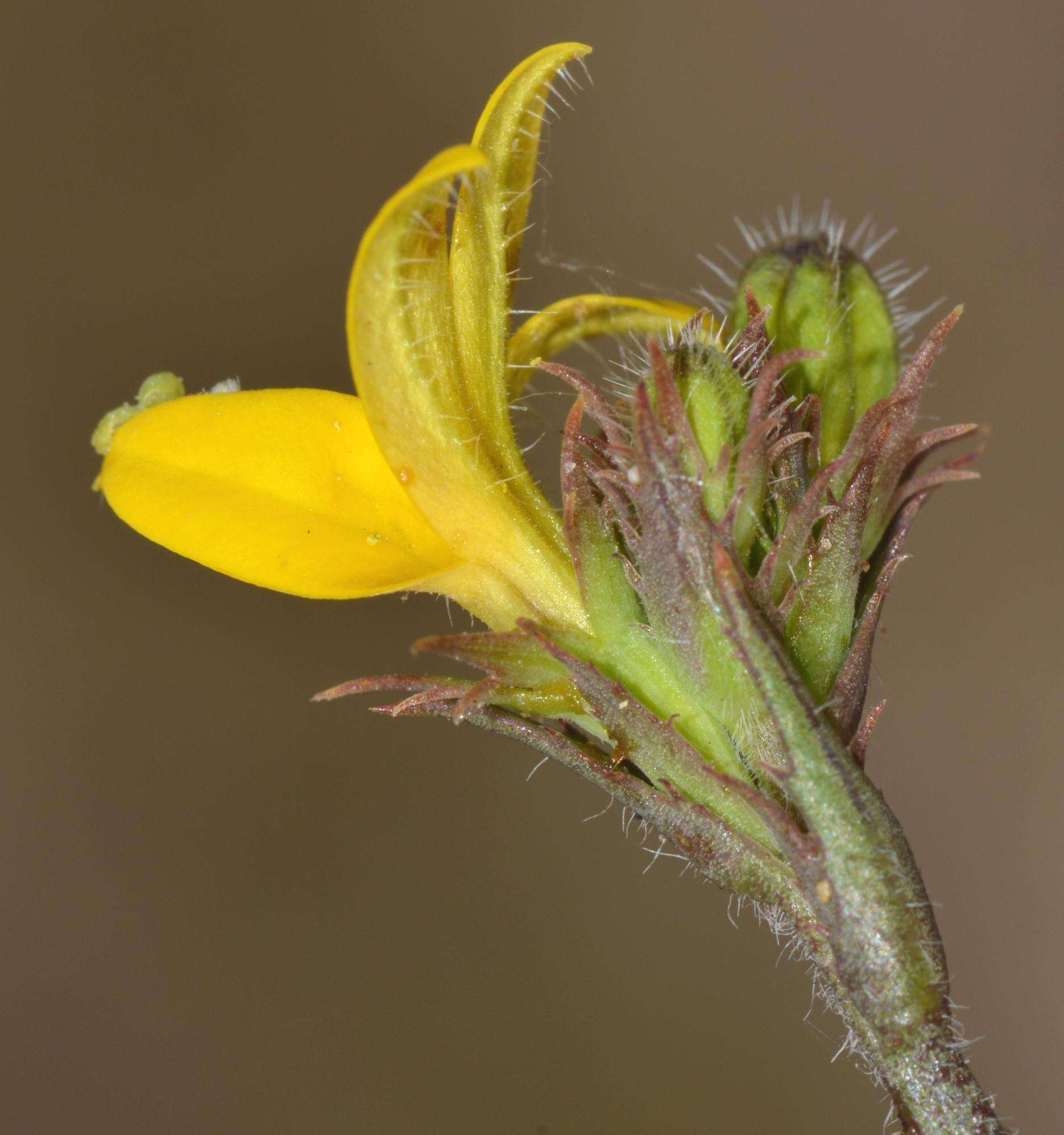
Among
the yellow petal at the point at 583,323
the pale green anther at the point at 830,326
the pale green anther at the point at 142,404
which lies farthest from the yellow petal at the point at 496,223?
the pale green anther at the point at 142,404

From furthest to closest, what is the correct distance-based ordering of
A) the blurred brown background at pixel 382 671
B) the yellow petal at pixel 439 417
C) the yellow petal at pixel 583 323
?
the blurred brown background at pixel 382 671 < the yellow petal at pixel 583 323 < the yellow petal at pixel 439 417

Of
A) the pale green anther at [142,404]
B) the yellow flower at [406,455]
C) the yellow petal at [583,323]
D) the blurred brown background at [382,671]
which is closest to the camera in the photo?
the yellow flower at [406,455]

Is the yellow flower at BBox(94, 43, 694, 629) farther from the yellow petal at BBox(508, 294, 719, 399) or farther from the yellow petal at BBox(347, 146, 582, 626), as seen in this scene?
the yellow petal at BBox(508, 294, 719, 399)

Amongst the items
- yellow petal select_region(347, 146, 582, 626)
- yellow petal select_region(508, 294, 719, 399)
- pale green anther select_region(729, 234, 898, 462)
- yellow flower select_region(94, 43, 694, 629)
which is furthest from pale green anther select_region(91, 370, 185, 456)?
pale green anther select_region(729, 234, 898, 462)

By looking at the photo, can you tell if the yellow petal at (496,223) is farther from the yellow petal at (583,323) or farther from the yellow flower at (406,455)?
the yellow petal at (583,323)

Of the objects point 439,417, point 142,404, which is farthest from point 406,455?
point 142,404

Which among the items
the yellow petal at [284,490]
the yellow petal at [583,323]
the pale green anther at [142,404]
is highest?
the yellow petal at [583,323]

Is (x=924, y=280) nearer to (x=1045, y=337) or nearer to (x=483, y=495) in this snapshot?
(x=1045, y=337)

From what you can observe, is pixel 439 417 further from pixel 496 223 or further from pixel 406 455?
pixel 496 223
